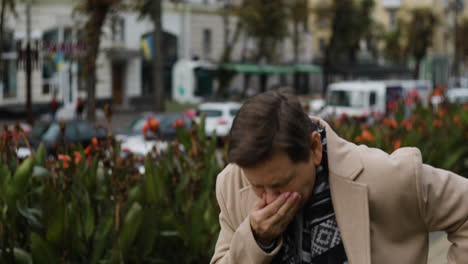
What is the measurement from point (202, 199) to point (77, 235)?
0.94 m

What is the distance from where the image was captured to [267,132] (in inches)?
79.9

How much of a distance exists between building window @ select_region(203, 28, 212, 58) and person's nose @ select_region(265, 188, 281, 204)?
47.9 metres

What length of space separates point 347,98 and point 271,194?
26.4 metres

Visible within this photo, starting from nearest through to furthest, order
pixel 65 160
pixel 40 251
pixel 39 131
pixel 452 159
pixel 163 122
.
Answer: pixel 40 251, pixel 65 160, pixel 452 159, pixel 39 131, pixel 163 122

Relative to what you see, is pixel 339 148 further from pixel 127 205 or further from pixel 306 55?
pixel 306 55

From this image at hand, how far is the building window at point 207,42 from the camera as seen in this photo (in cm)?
5000

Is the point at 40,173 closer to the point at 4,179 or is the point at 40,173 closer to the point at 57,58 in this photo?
the point at 4,179

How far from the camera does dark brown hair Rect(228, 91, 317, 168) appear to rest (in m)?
2.02

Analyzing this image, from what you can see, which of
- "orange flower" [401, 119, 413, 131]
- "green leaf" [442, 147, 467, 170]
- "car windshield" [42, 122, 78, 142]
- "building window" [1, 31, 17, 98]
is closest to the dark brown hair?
"green leaf" [442, 147, 467, 170]

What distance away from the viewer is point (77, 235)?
4094 mm

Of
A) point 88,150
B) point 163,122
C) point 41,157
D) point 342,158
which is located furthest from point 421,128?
point 163,122

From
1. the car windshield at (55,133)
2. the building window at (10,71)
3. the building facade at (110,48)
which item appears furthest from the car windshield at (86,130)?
the building window at (10,71)

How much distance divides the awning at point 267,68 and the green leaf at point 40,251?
1505 inches

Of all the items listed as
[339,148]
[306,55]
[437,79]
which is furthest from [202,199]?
[437,79]
